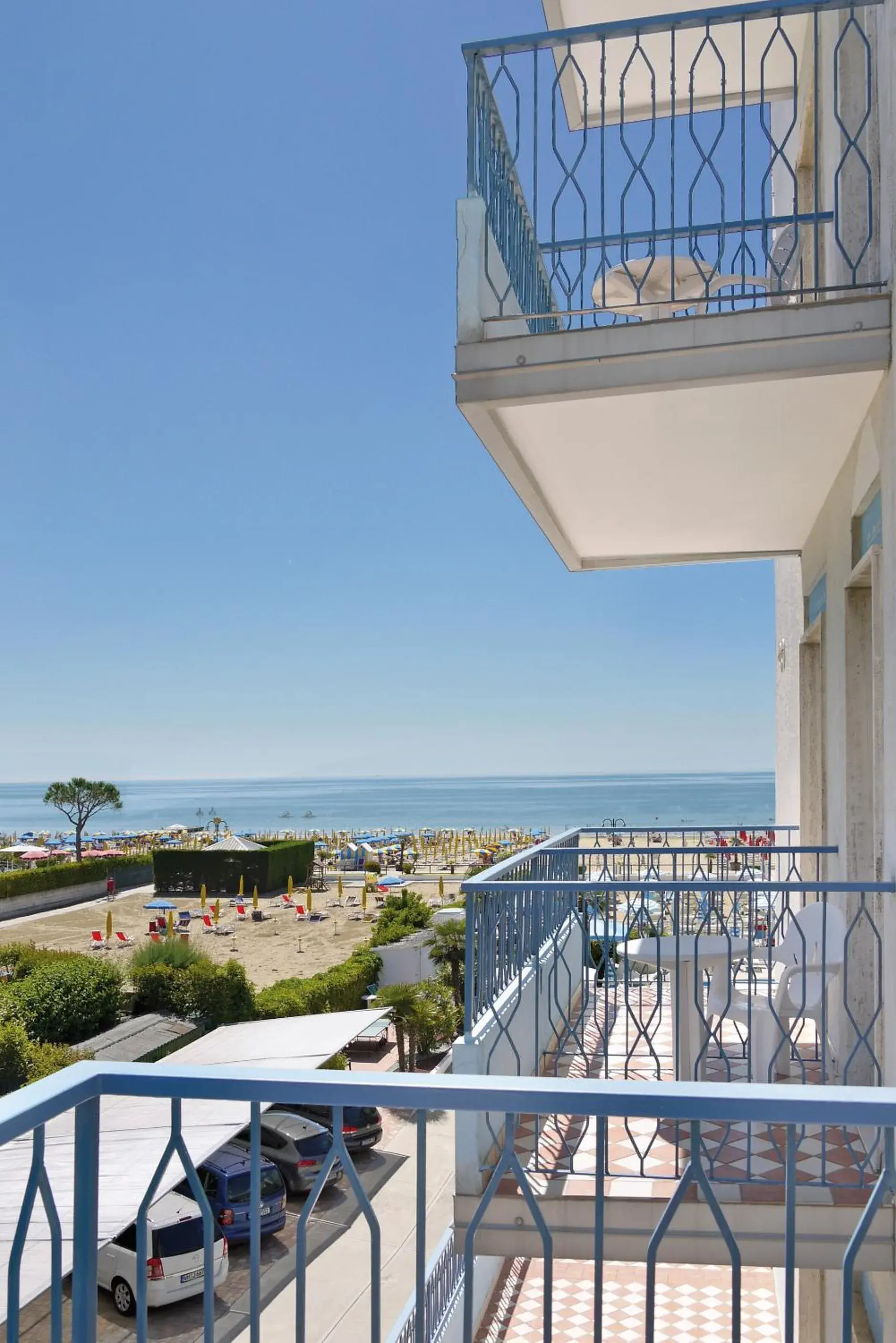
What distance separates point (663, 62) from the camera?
25.5ft

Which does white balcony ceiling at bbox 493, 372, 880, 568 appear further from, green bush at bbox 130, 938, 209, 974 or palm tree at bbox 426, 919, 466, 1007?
green bush at bbox 130, 938, 209, 974

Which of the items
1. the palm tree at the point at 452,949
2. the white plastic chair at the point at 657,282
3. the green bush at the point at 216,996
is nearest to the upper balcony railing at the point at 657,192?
the white plastic chair at the point at 657,282

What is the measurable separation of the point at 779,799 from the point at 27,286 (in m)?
83.5

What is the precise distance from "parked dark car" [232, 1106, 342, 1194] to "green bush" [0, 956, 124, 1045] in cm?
514

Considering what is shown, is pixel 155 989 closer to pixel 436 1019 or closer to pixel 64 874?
pixel 436 1019

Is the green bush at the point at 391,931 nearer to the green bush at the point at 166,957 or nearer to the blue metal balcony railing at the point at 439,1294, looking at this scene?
the green bush at the point at 166,957

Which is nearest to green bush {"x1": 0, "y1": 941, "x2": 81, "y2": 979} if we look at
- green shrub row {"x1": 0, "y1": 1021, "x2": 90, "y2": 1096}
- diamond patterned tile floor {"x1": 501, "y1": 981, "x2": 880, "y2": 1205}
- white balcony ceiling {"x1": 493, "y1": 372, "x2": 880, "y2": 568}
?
green shrub row {"x1": 0, "y1": 1021, "x2": 90, "y2": 1096}

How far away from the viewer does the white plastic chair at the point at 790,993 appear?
4.43 m

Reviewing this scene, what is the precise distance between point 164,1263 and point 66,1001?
8.55m

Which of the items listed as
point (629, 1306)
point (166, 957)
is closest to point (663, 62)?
point (629, 1306)

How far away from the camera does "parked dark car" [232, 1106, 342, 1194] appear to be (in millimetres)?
13383

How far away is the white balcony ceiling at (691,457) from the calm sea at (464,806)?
72960 millimetres

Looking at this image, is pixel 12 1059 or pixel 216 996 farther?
pixel 216 996

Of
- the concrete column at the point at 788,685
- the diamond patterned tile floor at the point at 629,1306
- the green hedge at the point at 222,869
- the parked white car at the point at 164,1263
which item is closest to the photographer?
the diamond patterned tile floor at the point at 629,1306
